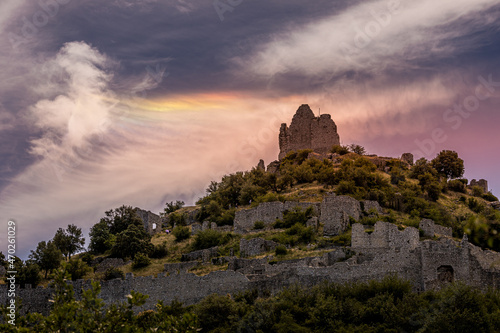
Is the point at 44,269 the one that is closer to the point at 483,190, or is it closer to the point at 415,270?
the point at 415,270

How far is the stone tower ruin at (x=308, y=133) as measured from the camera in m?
93.8

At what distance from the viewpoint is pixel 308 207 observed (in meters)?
59.7

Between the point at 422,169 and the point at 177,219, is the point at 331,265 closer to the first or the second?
the point at 177,219

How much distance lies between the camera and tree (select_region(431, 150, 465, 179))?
78.0 metres

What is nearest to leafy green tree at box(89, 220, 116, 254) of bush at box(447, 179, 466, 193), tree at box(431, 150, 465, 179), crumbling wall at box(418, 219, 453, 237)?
crumbling wall at box(418, 219, 453, 237)

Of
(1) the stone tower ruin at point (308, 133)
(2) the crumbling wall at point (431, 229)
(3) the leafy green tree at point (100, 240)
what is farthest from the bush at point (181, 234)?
(1) the stone tower ruin at point (308, 133)

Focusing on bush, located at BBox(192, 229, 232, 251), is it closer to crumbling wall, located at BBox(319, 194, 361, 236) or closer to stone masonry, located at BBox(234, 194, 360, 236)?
stone masonry, located at BBox(234, 194, 360, 236)

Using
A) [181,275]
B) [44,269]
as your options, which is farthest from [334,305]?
[44,269]

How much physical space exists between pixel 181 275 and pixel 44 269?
57.2 feet

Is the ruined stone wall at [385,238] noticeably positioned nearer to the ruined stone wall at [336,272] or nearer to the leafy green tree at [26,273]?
the ruined stone wall at [336,272]

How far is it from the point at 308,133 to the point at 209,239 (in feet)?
133

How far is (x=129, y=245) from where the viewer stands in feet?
199

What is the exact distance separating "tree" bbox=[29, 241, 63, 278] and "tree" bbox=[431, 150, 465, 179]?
147ft

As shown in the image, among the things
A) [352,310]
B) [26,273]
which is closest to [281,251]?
[352,310]
